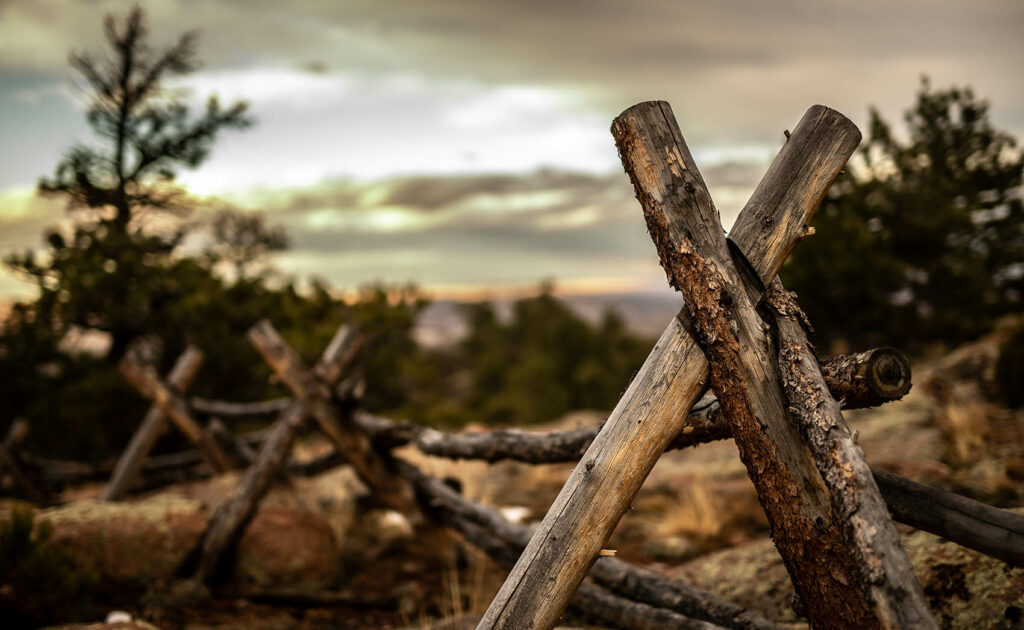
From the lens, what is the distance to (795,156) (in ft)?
7.69

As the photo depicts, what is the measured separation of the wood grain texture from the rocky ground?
106cm

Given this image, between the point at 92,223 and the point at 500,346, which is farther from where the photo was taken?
the point at 500,346

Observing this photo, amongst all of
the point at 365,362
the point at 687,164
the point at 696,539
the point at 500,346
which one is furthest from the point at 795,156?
the point at 500,346

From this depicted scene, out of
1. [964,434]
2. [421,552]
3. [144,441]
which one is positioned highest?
[144,441]

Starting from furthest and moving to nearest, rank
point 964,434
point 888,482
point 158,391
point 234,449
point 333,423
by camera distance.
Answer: point 234,449 < point 158,391 < point 964,434 < point 333,423 < point 888,482

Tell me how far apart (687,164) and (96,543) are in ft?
16.6

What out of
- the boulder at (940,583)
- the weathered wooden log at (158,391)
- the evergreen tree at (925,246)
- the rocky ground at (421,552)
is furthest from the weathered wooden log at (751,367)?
the evergreen tree at (925,246)

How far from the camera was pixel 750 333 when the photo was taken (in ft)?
7.22

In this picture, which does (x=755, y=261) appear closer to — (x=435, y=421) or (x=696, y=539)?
(x=696, y=539)

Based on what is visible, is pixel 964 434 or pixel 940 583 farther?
pixel 964 434

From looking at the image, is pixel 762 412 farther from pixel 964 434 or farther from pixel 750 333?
pixel 964 434

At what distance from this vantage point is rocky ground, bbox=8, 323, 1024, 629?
3.55m

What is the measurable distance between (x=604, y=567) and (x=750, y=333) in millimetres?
2092

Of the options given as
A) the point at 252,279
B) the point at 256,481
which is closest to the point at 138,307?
the point at 252,279
